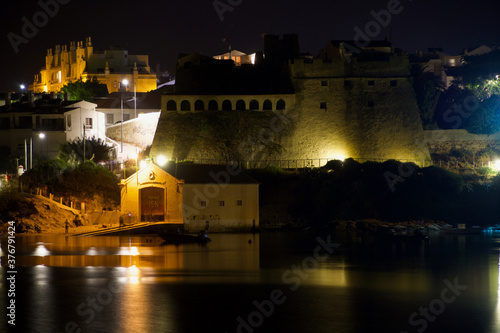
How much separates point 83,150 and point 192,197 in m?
14.6

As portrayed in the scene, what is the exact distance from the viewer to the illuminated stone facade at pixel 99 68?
3787 inches

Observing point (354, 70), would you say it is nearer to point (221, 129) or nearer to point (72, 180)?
point (221, 129)

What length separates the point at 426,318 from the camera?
25234mm

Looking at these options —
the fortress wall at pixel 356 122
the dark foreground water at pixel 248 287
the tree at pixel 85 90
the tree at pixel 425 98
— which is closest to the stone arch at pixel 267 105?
the fortress wall at pixel 356 122

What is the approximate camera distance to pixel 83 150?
188 ft

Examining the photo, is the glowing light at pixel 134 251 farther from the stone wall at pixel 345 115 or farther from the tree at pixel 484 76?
the tree at pixel 484 76

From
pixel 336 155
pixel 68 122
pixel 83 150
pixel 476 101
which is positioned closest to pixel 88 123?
pixel 68 122

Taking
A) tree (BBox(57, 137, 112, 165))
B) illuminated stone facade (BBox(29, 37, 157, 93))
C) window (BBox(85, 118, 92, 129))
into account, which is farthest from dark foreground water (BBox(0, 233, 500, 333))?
illuminated stone facade (BBox(29, 37, 157, 93))

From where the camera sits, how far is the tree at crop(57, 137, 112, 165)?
56.8 meters

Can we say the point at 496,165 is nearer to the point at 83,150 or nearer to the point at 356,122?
the point at 356,122

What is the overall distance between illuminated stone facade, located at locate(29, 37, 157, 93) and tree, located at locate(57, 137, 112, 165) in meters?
33.5

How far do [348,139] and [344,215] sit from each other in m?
7.14

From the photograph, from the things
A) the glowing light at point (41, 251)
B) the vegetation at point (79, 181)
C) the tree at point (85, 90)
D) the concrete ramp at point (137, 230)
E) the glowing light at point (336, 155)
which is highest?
the tree at point (85, 90)

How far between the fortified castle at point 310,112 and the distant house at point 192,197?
847 centimetres
